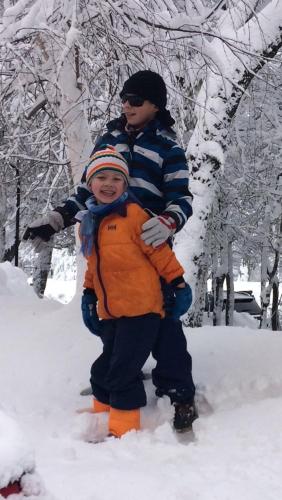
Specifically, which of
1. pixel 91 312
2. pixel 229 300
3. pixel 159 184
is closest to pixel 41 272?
pixel 229 300

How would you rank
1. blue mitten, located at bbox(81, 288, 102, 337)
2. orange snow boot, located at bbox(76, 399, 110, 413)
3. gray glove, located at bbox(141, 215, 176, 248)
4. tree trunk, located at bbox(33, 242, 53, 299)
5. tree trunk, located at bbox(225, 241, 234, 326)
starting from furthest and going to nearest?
tree trunk, located at bbox(225, 241, 234, 326) → tree trunk, located at bbox(33, 242, 53, 299) → blue mitten, located at bbox(81, 288, 102, 337) → orange snow boot, located at bbox(76, 399, 110, 413) → gray glove, located at bbox(141, 215, 176, 248)

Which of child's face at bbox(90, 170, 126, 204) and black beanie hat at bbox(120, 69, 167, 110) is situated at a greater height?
black beanie hat at bbox(120, 69, 167, 110)

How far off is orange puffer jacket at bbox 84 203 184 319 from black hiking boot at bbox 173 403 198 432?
0.55m

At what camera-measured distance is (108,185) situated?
2.90 meters

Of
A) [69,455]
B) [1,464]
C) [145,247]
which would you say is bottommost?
[69,455]

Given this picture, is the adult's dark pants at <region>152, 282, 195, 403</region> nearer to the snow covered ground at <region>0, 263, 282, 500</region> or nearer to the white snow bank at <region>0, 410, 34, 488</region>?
the snow covered ground at <region>0, 263, 282, 500</region>

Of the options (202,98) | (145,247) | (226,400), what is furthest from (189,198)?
(202,98)

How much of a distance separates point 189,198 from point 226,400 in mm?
1241

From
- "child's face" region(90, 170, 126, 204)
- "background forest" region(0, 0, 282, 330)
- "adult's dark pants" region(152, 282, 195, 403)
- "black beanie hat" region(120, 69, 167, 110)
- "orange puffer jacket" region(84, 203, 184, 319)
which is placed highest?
"background forest" region(0, 0, 282, 330)

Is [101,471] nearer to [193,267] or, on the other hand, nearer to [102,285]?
[102,285]

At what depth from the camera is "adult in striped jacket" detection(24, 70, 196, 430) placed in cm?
300

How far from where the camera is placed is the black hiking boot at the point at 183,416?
2.87 metres

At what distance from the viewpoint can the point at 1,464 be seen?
1.25 meters

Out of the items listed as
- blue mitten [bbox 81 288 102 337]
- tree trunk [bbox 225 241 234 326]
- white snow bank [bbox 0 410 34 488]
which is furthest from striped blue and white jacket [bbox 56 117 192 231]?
tree trunk [bbox 225 241 234 326]
